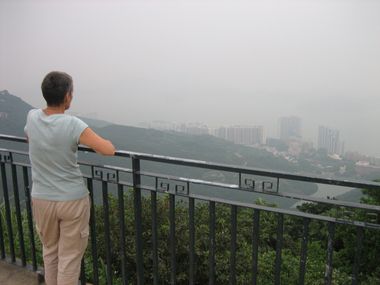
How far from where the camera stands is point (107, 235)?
2.66 m

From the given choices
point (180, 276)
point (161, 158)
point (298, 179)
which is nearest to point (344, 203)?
point (298, 179)

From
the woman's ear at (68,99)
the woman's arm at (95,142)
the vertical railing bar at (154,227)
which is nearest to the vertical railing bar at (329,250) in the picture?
the vertical railing bar at (154,227)

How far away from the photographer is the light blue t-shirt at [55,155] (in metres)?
2.03

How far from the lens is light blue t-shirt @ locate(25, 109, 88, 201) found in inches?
80.0

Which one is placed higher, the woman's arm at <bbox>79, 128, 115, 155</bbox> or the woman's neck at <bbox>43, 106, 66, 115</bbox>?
the woman's neck at <bbox>43, 106, 66, 115</bbox>

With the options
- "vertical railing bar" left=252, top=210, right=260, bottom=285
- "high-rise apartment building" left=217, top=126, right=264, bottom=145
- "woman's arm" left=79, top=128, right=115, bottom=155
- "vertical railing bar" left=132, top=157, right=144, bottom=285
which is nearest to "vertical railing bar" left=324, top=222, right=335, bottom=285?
"vertical railing bar" left=252, top=210, right=260, bottom=285

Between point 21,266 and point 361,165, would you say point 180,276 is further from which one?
point 361,165

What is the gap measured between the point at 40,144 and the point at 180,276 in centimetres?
802

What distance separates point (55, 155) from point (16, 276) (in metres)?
1.62

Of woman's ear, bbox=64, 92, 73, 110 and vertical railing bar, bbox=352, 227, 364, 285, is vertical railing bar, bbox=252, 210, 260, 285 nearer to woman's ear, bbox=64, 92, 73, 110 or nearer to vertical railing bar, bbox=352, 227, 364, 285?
vertical railing bar, bbox=352, 227, 364, 285

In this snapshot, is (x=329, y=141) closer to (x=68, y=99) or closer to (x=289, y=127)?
(x=289, y=127)

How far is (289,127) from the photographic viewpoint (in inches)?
3826

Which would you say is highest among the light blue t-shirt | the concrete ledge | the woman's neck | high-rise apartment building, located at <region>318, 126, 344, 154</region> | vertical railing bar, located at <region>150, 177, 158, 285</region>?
the woman's neck

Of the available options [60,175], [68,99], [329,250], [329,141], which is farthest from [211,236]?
[329,141]
